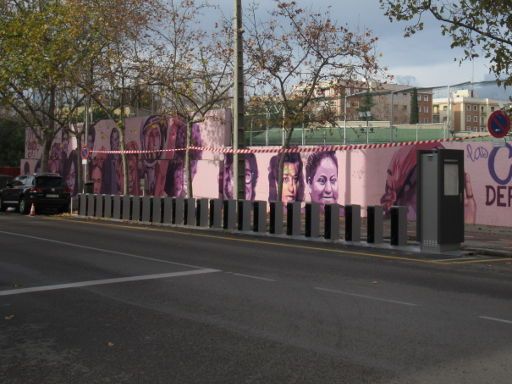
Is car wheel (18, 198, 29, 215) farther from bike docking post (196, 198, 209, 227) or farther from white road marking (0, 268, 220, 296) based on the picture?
white road marking (0, 268, 220, 296)

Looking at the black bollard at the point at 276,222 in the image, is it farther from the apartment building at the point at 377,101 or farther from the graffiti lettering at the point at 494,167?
the graffiti lettering at the point at 494,167

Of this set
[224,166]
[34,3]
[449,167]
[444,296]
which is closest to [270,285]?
[444,296]

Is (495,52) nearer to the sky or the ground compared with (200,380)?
nearer to the sky

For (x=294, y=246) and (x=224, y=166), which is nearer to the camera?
(x=294, y=246)

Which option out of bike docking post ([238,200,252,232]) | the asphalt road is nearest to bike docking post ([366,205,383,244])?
the asphalt road

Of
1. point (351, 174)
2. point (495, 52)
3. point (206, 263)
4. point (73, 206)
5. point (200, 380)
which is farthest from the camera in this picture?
point (73, 206)

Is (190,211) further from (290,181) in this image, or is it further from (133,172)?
(133,172)

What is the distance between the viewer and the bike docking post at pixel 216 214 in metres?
18.5

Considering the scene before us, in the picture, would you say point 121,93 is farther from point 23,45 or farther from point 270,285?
point 270,285

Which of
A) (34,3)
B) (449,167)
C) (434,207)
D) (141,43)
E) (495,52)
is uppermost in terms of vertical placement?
(34,3)

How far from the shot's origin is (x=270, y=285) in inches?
355

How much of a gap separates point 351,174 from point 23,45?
49.8 ft

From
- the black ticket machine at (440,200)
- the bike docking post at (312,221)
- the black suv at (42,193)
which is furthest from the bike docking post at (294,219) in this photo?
the black suv at (42,193)

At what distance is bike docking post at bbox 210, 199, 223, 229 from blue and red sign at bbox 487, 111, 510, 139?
26.7 ft
